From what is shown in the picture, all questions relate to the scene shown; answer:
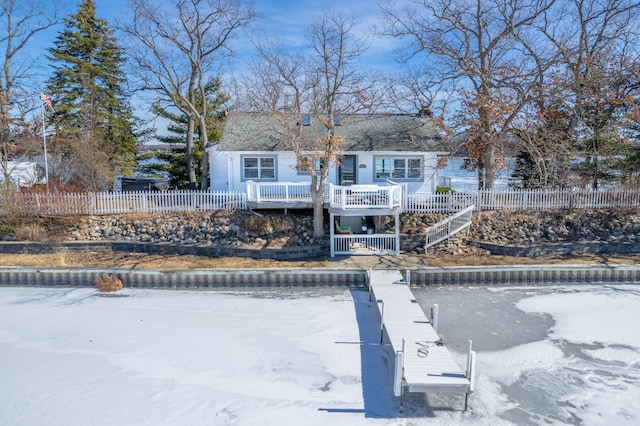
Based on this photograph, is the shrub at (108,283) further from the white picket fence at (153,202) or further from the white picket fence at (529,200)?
the white picket fence at (529,200)

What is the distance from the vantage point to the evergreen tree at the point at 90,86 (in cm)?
2275

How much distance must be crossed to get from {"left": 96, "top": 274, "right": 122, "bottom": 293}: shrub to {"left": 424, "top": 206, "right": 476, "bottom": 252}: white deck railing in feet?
31.0

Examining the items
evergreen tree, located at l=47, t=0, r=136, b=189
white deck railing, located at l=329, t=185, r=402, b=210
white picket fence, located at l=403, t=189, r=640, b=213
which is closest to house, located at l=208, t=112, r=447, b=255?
white picket fence, located at l=403, t=189, r=640, b=213

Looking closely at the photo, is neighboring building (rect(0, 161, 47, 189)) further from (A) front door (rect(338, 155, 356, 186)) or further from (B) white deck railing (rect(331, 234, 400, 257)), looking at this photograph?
(B) white deck railing (rect(331, 234, 400, 257))

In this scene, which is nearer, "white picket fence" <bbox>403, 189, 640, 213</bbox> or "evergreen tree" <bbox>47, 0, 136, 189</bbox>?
"white picket fence" <bbox>403, 189, 640, 213</bbox>

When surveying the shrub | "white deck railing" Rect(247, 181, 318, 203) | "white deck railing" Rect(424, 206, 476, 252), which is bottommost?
the shrub

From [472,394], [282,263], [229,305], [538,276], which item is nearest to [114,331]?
[229,305]

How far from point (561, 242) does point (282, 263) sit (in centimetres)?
958

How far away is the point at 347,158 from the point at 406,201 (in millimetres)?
3472

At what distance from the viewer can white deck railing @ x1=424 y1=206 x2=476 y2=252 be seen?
1357 cm

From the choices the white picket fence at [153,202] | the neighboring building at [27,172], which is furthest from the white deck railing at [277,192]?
the neighboring building at [27,172]

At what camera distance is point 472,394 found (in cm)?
580

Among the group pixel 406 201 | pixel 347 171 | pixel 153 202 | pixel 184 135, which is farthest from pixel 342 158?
pixel 184 135

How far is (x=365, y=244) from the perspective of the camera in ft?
44.5
